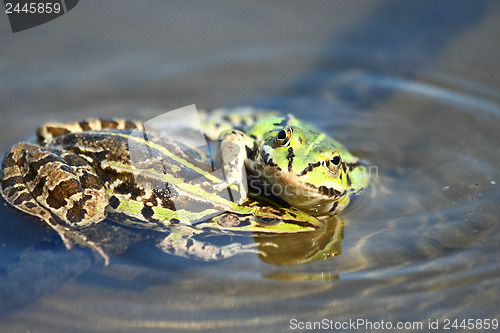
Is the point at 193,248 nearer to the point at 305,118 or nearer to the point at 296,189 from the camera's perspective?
the point at 296,189

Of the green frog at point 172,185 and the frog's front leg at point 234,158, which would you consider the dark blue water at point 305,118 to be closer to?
the green frog at point 172,185

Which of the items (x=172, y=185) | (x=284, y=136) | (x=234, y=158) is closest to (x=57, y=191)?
(x=172, y=185)

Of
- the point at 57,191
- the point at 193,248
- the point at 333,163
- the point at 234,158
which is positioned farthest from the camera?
the point at 234,158

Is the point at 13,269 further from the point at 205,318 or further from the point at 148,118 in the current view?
the point at 148,118

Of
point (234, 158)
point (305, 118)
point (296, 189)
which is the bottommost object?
point (296, 189)

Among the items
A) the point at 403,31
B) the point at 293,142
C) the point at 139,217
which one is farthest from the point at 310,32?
the point at 139,217

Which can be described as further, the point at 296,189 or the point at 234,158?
the point at 234,158
